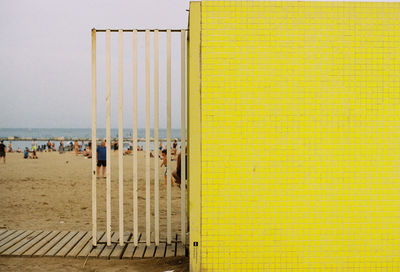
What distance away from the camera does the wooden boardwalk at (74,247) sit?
439 centimetres

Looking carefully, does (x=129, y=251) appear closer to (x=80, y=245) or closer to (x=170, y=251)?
(x=170, y=251)

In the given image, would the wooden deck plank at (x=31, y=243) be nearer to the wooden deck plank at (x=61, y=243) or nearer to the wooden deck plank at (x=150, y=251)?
the wooden deck plank at (x=61, y=243)

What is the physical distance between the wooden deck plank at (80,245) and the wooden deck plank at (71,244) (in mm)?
51

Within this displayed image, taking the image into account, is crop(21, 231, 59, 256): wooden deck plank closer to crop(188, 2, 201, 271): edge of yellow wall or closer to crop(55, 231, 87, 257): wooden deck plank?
crop(55, 231, 87, 257): wooden deck plank

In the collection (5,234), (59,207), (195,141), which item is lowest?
(59,207)

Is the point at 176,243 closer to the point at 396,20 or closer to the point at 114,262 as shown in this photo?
the point at 114,262

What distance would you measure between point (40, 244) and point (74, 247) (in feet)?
1.79

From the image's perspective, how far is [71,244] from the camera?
15.7 ft

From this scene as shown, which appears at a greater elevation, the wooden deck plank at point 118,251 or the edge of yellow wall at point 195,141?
the edge of yellow wall at point 195,141

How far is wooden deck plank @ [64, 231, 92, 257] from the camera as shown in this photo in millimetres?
4411

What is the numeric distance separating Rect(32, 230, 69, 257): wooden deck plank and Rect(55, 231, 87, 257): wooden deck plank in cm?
19

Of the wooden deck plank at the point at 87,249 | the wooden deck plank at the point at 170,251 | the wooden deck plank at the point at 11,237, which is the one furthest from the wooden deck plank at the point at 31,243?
the wooden deck plank at the point at 170,251

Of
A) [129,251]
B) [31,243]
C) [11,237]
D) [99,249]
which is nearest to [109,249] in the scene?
[99,249]

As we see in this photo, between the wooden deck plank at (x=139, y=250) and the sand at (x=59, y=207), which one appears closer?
the wooden deck plank at (x=139, y=250)
